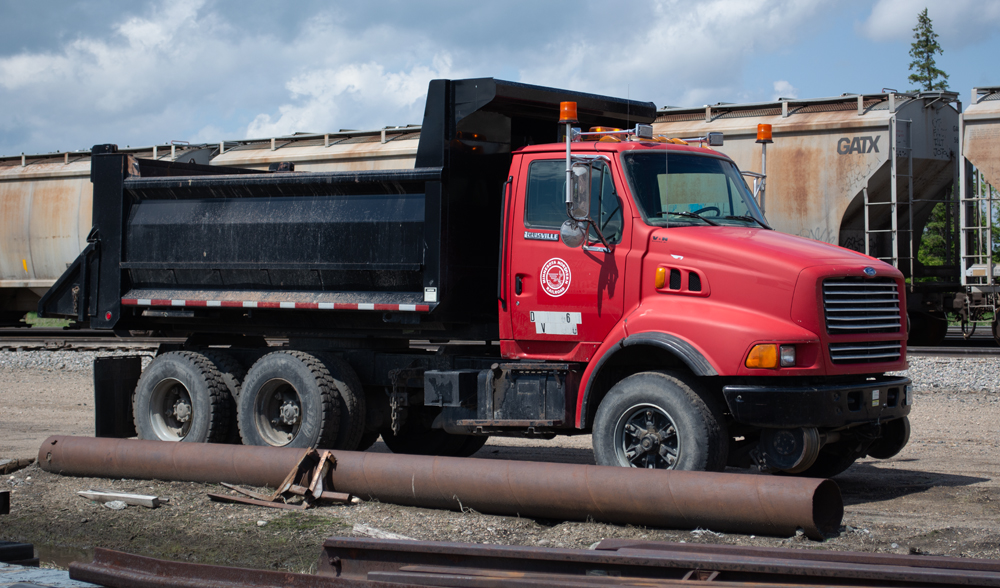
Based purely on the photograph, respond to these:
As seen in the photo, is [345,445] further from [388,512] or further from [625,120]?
[625,120]

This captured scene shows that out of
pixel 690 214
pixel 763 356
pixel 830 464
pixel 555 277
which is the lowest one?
pixel 830 464

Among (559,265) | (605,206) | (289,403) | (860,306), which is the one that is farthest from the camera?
(289,403)

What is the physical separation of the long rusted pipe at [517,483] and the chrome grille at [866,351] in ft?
Answer: 3.33

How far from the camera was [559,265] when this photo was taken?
7262mm

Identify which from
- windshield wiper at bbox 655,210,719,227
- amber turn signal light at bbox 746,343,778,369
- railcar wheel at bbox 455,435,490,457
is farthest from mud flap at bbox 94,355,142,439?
amber turn signal light at bbox 746,343,778,369

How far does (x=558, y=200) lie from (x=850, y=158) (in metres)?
8.32

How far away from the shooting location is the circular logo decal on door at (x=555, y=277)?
7.24 m

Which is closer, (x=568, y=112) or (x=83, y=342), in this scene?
(x=568, y=112)

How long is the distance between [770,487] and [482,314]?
3.08 meters

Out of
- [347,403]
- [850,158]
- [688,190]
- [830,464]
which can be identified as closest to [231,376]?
[347,403]

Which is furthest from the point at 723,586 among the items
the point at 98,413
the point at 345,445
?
the point at 98,413

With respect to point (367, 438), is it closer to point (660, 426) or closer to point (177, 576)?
point (660, 426)

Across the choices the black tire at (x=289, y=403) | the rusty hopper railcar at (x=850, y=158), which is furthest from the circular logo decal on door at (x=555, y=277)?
the rusty hopper railcar at (x=850, y=158)

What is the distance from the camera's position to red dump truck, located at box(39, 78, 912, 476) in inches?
253
